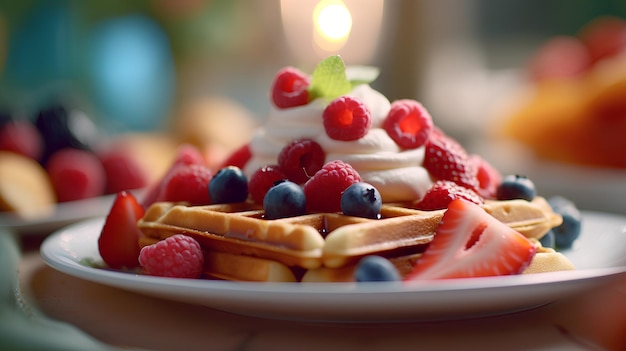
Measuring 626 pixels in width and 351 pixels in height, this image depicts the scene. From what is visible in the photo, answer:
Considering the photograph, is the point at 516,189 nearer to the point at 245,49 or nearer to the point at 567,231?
the point at 567,231

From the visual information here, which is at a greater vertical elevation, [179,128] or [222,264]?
[222,264]

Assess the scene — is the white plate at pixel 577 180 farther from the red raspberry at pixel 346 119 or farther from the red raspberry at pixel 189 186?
the red raspberry at pixel 189 186

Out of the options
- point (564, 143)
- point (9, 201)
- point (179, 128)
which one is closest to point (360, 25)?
point (179, 128)

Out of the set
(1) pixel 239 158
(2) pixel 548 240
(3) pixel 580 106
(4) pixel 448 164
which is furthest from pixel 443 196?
(3) pixel 580 106

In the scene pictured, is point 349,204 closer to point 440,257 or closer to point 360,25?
point 440,257

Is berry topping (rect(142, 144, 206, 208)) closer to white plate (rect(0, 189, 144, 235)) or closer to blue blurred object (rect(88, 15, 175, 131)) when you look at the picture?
white plate (rect(0, 189, 144, 235))

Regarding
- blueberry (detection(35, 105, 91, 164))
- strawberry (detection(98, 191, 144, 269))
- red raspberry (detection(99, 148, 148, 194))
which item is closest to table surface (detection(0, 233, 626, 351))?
strawberry (detection(98, 191, 144, 269))

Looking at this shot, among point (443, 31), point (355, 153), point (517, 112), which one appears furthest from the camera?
point (443, 31)

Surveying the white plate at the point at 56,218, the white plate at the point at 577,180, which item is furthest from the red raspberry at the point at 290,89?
the white plate at the point at 577,180
